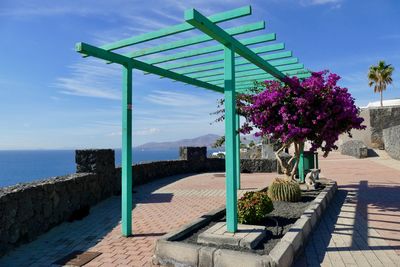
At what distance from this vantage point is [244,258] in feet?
13.3

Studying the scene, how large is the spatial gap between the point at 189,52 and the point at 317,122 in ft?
11.8

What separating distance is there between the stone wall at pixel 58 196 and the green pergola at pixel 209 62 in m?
1.68

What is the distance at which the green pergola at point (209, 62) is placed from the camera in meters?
5.11

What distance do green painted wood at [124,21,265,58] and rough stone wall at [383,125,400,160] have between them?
64.5ft

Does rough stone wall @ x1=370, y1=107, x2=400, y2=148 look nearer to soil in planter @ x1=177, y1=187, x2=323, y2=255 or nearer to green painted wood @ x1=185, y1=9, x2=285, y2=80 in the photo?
soil in planter @ x1=177, y1=187, x2=323, y2=255

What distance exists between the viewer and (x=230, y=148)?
5.21 m

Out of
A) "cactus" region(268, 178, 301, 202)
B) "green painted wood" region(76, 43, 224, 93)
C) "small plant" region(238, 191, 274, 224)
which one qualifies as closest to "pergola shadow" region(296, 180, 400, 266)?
"cactus" region(268, 178, 301, 202)

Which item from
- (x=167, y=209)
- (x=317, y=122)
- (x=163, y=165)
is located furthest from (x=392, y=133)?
(x=167, y=209)

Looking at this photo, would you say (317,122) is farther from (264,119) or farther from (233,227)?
(233,227)

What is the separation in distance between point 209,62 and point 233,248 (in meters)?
3.84

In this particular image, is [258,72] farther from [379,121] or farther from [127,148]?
[379,121]

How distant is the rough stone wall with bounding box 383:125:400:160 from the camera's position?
21608 millimetres

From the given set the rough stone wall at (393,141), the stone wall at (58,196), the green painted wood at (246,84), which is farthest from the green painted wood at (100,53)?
the rough stone wall at (393,141)

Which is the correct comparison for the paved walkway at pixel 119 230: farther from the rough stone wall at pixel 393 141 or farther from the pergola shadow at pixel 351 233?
the rough stone wall at pixel 393 141
